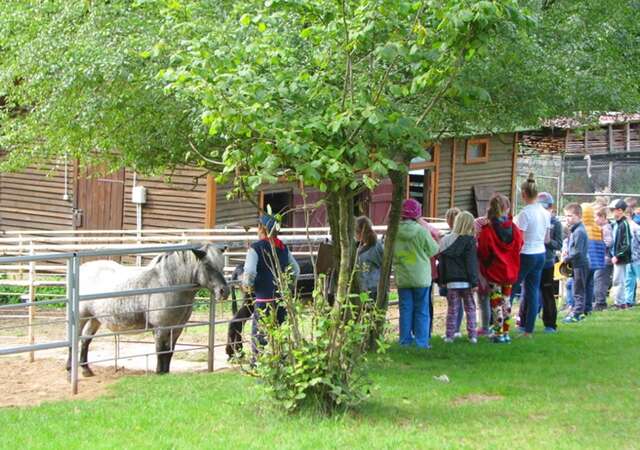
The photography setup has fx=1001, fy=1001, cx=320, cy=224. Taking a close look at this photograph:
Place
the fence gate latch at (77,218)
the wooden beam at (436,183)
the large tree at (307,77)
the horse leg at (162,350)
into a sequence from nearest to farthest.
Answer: the large tree at (307,77) < the horse leg at (162,350) < the fence gate latch at (77,218) < the wooden beam at (436,183)

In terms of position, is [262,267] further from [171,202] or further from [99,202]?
[99,202]

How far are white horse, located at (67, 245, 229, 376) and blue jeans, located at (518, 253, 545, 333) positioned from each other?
379cm

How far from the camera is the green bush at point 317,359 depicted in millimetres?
7562

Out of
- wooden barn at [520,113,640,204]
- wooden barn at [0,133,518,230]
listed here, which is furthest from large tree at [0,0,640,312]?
wooden barn at [520,113,640,204]

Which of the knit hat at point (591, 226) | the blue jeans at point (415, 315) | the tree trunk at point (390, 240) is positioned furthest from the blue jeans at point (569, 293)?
the tree trunk at point (390, 240)

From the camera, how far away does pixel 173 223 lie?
845 inches

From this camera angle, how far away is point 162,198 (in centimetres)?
2164

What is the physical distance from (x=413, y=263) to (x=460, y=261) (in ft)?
2.17

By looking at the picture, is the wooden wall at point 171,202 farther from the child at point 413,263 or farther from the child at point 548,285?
the child at point 413,263

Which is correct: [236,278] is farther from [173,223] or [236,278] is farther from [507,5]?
[173,223]

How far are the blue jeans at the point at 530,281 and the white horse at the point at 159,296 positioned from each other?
379 cm

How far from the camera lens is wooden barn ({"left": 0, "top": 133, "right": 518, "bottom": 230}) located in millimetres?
21109

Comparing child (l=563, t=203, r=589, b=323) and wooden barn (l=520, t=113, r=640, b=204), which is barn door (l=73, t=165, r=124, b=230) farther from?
wooden barn (l=520, t=113, r=640, b=204)

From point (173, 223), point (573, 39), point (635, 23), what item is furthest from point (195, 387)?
point (173, 223)
